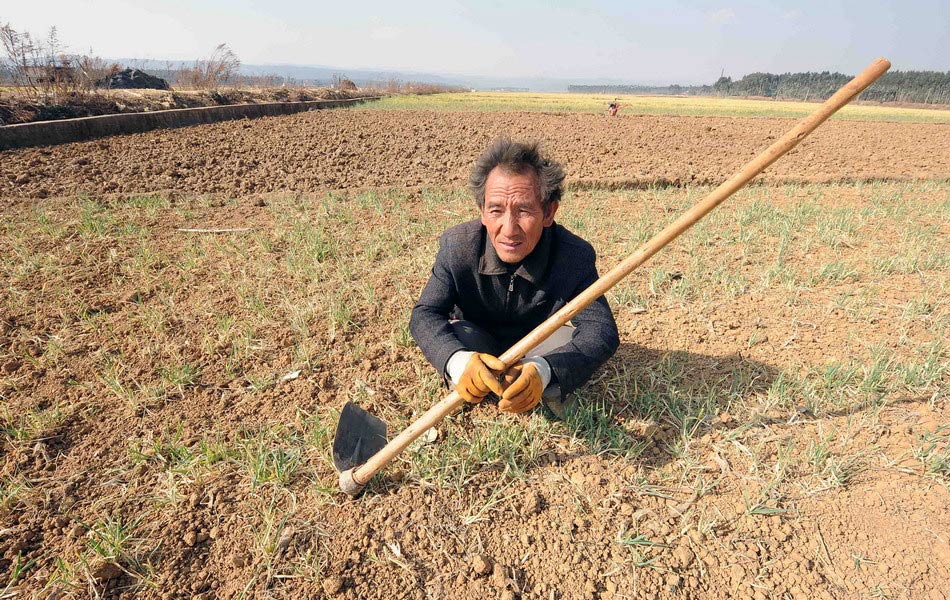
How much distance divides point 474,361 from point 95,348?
7.82ft

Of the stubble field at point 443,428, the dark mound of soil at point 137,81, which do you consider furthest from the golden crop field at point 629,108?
the stubble field at point 443,428

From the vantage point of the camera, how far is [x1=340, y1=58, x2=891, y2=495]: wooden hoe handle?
1.35 m

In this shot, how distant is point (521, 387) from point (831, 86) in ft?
321

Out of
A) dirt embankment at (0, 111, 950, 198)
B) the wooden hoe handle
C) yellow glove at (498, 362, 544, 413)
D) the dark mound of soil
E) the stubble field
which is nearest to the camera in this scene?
the wooden hoe handle

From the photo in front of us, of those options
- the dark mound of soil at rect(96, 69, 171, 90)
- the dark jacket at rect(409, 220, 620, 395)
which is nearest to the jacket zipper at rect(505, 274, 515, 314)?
the dark jacket at rect(409, 220, 620, 395)

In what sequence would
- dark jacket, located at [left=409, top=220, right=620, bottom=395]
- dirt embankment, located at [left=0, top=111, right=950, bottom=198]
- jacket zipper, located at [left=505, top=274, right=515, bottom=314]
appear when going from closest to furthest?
dark jacket, located at [left=409, top=220, right=620, bottom=395], jacket zipper, located at [left=505, top=274, right=515, bottom=314], dirt embankment, located at [left=0, top=111, right=950, bottom=198]

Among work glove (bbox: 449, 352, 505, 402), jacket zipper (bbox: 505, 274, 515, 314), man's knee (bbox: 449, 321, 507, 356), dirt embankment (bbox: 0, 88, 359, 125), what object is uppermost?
dirt embankment (bbox: 0, 88, 359, 125)

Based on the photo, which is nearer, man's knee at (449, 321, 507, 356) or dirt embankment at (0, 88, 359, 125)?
man's knee at (449, 321, 507, 356)

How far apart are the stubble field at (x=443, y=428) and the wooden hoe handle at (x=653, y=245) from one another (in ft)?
0.68

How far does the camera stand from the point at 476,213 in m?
5.51

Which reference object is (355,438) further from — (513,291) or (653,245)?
(653,245)

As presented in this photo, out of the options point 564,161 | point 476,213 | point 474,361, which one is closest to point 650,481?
point 474,361

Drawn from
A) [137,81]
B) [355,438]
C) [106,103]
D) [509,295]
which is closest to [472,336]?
[509,295]

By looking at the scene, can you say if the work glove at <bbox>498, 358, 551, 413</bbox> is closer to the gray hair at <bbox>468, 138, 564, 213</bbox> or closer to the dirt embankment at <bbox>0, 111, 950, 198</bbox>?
the gray hair at <bbox>468, 138, 564, 213</bbox>
